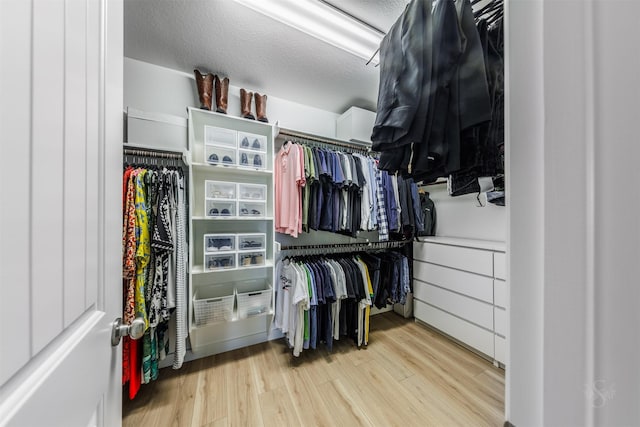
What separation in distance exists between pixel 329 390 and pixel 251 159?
68.2 inches

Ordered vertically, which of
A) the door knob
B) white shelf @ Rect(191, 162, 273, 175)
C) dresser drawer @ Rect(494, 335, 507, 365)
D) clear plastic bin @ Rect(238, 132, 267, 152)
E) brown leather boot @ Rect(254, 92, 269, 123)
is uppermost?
brown leather boot @ Rect(254, 92, 269, 123)

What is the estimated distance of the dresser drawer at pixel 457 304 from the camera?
5.79 ft

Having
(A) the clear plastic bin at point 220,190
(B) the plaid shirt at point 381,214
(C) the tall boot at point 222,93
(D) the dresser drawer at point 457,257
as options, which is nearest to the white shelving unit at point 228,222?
(A) the clear plastic bin at point 220,190

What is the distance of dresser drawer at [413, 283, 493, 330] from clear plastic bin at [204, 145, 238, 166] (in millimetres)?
2193

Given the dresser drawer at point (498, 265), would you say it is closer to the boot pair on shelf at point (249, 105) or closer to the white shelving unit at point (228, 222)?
the white shelving unit at point (228, 222)

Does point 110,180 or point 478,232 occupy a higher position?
point 110,180

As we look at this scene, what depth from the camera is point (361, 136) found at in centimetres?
211

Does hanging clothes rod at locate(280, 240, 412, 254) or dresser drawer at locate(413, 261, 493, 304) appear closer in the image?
dresser drawer at locate(413, 261, 493, 304)

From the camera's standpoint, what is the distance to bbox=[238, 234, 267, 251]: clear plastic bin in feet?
5.53

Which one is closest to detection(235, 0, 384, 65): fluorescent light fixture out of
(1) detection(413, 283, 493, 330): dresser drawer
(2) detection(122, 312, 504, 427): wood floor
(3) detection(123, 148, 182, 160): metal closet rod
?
(3) detection(123, 148, 182, 160): metal closet rod
